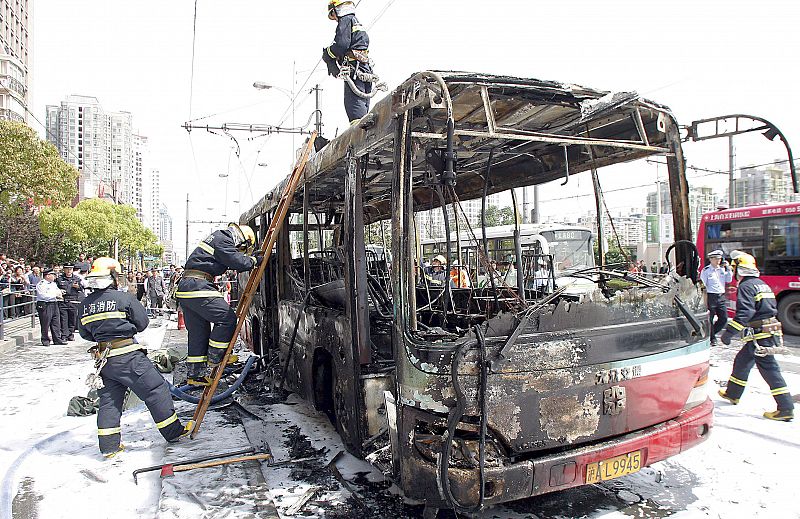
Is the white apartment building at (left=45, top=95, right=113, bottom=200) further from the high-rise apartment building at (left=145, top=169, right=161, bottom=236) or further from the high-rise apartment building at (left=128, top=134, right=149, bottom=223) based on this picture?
the high-rise apartment building at (left=145, top=169, right=161, bottom=236)

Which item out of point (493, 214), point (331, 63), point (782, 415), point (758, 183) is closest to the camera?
point (782, 415)

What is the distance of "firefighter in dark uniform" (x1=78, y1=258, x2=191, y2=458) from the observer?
4918mm

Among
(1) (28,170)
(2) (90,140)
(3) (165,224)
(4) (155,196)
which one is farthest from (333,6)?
(3) (165,224)

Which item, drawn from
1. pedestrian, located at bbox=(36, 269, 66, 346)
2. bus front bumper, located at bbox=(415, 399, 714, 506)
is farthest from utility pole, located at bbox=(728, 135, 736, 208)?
pedestrian, located at bbox=(36, 269, 66, 346)

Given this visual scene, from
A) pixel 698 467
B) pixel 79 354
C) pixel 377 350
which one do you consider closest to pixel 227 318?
pixel 377 350

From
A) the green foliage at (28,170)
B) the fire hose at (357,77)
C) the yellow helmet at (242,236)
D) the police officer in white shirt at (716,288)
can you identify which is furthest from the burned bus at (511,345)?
the green foliage at (28,170)

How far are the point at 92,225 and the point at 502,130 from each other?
33.2 metres

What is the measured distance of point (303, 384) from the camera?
560 cm

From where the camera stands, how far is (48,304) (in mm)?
11742

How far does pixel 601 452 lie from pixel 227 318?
4209 mm

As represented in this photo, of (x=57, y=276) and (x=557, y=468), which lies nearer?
(x=557, y=468)

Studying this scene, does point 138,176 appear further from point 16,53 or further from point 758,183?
point 758,183

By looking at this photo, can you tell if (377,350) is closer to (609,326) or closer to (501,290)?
(501,290)

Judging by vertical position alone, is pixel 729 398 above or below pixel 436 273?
below
